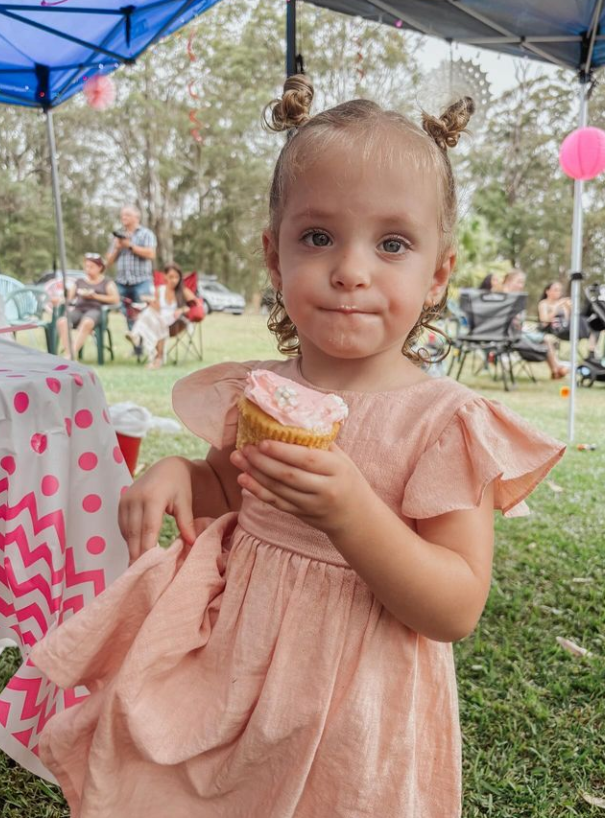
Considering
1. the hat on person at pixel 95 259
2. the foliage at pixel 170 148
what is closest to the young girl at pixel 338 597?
the hat on person at pixel 95 259

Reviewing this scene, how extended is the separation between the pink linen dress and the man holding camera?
9830 millimetres

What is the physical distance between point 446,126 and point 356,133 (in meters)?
0.16

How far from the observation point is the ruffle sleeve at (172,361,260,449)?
1.12 m

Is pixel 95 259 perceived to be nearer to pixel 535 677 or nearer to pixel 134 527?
pixel 535 677

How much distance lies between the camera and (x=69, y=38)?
3.81 metres

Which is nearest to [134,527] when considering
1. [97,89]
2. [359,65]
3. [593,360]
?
[359,65]

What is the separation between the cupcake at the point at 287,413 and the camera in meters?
0.82

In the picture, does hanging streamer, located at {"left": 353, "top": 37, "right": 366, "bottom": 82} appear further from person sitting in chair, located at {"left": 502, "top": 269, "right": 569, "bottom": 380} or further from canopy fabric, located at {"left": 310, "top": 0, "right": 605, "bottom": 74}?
person sitting in chair, located at {"left": 502, "top": 269, "right": 569, "bottom": 380}

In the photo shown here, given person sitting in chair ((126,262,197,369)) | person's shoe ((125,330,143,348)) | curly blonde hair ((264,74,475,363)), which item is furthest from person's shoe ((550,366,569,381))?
curly blonde hair ((264,74,475,363))

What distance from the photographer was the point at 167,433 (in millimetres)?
5824

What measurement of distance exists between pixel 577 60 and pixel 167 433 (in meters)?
4.09

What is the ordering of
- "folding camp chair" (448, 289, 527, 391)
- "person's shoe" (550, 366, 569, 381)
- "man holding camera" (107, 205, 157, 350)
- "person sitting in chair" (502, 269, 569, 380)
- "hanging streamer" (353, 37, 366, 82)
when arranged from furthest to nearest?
"man holding camera" (107, 205, 157, 350)
"person's shoe" (550, 366, 569, 381)
"person sitting in chair" (502, 269, 569, 380)
"folding camp chair" (448, 289, 527, 391)
"hanging streamer" (353, 37, 366, 82)

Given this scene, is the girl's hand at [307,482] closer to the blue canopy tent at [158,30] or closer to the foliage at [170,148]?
the blue canopy tent at [158,30]

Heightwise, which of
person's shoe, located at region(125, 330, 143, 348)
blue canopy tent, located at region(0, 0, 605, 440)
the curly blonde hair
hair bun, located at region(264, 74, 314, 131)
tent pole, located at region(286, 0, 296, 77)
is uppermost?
blue canopy tent, located at region(0, 0, 605, 440)
